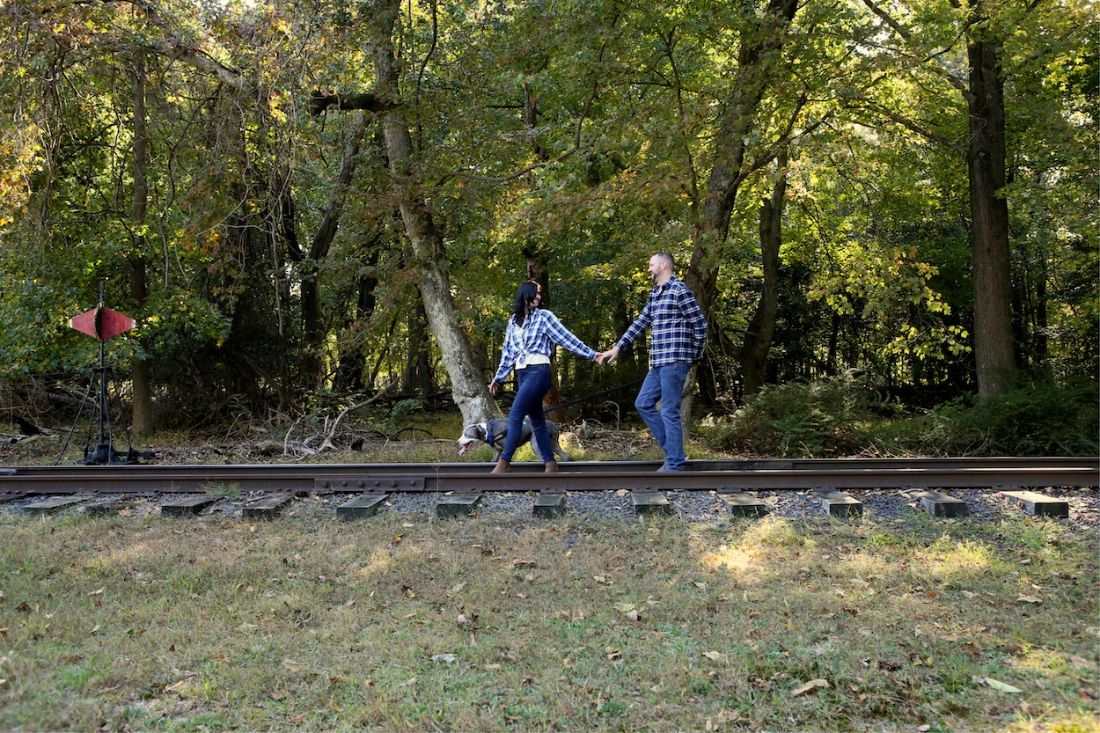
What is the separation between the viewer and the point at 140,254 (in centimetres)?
1315

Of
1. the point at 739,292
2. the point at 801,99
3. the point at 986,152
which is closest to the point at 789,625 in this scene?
the point at 801,99

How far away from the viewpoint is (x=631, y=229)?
13492 mm

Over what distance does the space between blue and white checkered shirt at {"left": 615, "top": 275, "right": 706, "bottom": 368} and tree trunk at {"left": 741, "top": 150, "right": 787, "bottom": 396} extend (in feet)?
32.6

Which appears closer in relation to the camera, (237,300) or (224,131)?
(224,131)

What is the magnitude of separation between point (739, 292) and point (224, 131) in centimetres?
1474

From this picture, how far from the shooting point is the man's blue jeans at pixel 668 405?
7422mm

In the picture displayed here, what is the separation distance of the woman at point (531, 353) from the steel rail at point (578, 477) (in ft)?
1.48

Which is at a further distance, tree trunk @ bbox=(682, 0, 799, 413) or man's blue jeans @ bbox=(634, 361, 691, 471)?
tree trunk @ bbox=(682, 0, 799, 413)

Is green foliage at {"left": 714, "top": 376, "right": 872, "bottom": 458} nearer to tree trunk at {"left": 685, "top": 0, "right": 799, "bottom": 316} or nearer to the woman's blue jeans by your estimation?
tree trunk at {"left": 685, "top": 0, "right": 799, "bottom": 316}

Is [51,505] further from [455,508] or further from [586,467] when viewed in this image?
[586,467]

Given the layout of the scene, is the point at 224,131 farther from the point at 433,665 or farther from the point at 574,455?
the point at 433,665

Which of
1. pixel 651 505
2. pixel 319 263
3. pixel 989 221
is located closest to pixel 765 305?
pixel 989 221

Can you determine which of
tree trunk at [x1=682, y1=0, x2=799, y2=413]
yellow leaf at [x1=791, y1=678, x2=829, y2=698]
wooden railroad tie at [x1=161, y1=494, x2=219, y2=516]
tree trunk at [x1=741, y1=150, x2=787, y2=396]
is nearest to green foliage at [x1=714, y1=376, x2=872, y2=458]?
tree trunk at [x1=682, y1=0, x2=799, y2=413]

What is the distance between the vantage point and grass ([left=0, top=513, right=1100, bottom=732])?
125 inches
